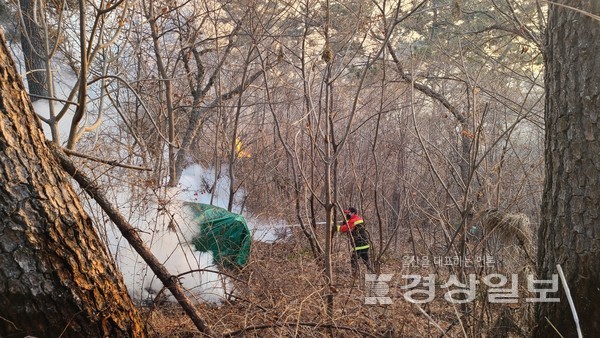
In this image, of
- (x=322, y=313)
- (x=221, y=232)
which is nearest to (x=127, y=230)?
(x=322, y=313)

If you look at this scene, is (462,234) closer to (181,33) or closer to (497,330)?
(497,330)

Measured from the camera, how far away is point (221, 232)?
7.26 metres

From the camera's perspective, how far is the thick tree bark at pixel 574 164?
108 inches

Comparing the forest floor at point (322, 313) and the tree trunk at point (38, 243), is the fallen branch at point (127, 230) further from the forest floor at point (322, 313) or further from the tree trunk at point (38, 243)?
the tree trunk at point (38, 243)

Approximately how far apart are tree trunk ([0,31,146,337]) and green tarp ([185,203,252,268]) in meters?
A: 4.34

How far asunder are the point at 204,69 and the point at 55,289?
8795 mm

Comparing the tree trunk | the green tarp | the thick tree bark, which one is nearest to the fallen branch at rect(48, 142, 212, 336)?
the tree trunk

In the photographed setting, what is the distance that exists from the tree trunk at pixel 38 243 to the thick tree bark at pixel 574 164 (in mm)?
2508

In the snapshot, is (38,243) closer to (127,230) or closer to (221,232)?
(127,230)

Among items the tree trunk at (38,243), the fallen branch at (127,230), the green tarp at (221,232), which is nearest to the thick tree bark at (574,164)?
the fallen branch at (127,230)

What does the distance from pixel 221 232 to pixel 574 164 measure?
5.26m

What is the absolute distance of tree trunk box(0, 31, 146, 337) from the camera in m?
2.00

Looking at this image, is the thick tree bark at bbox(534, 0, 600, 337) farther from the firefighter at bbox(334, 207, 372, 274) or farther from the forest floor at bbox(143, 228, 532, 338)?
the firefighter at bbox(334, 207, 372, 274)

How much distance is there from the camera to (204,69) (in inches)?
411
